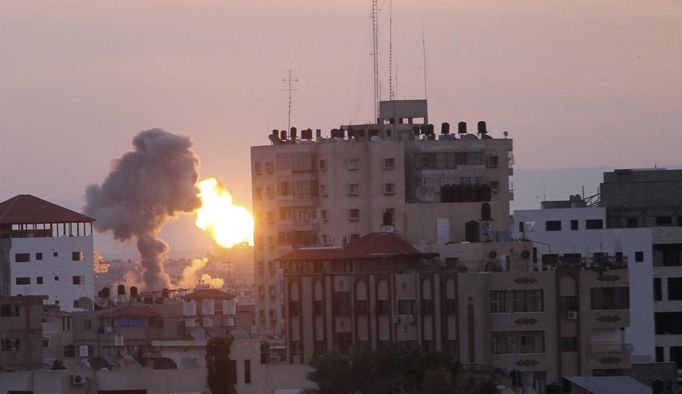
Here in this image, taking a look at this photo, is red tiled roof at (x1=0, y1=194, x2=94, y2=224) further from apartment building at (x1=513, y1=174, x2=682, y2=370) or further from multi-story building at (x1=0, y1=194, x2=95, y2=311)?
apartment building at (x1=513, y1=174, x2=682, y2=370)

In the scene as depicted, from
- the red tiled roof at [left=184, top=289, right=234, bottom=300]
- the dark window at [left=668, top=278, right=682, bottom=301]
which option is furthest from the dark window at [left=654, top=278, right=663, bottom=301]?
the red tiled roof at [left=184, top=289, right=234, bottom=300]

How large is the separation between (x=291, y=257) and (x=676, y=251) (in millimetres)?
34988

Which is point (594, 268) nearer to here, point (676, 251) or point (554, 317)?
point (554, 317)

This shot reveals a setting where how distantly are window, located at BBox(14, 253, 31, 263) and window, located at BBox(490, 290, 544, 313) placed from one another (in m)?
73.6

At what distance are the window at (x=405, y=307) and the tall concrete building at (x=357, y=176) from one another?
2858cm

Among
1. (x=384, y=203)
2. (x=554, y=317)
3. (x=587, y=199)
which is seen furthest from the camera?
(x=587, y=199)

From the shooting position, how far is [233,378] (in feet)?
365

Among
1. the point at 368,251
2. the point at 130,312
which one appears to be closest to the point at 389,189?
the point at 130,312

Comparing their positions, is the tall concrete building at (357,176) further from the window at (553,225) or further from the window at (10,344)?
the window at (10,344)

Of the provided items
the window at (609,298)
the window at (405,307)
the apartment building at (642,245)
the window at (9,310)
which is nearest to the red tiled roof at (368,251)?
the window at (405,307)

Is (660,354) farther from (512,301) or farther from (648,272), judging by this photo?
Result: (512,301)

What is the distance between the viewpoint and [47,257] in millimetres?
189750

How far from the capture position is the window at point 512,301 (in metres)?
121

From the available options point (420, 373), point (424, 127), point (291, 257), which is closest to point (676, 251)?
point (424, 127)
